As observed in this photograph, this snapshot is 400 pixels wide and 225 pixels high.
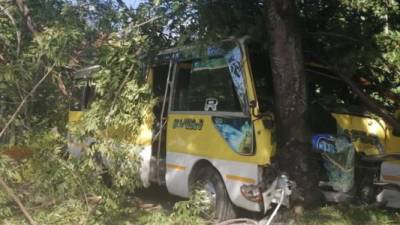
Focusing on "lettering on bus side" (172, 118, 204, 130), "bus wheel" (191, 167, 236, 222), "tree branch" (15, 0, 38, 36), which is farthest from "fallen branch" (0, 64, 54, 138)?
"bus wheel" (191, 167, 236, 222)

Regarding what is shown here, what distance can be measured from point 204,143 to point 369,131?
2.06 m

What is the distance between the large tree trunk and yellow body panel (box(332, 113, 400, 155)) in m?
0.69

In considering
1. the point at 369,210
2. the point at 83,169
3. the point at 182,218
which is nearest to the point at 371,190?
the point at 369,210

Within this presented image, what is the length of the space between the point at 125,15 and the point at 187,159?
2.06 metres

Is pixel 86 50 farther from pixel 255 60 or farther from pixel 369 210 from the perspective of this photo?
pixel 369 210

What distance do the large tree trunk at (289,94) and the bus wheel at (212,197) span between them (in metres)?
0.85

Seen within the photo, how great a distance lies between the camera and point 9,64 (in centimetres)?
727

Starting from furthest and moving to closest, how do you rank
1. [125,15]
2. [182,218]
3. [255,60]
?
1. [125,15]
2. [255,60]
3. [182,218]

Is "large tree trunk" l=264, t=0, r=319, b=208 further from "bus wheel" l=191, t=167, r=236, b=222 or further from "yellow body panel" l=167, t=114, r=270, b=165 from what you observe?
"bus wheel" l=191, t=167, r=236, b=222

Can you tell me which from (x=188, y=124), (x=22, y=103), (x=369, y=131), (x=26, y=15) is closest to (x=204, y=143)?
(x=188, y=124)

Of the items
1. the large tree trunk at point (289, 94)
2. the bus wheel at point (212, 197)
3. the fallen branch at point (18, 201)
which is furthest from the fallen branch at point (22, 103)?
the large tree trunk at point (289, 94)

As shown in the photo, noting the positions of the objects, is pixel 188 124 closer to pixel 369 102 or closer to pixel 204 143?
pixel 204 143

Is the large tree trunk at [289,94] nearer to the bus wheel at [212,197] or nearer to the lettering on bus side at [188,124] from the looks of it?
the bus wheel at [212,197]

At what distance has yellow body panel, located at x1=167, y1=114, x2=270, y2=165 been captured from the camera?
696 centimetres
